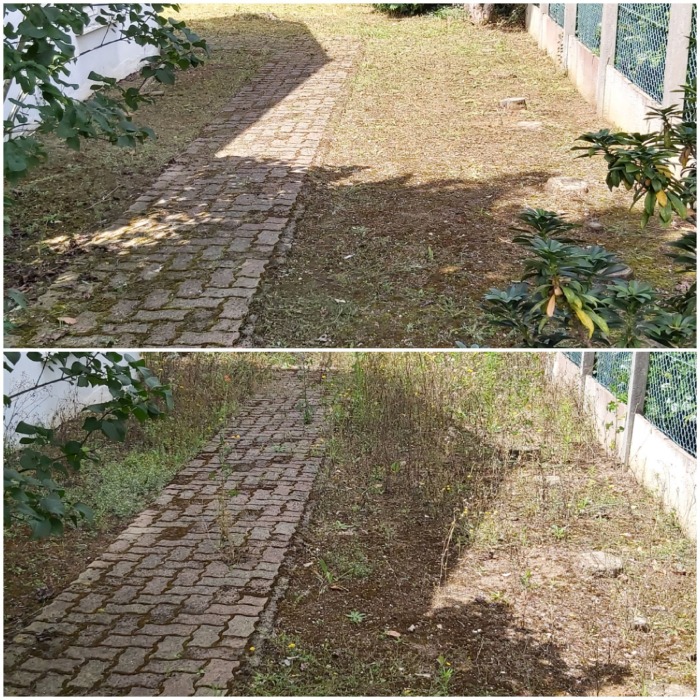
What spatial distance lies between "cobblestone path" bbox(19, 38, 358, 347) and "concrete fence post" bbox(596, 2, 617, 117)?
3193 mm

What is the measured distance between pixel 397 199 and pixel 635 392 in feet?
8.58

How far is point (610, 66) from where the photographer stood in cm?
942

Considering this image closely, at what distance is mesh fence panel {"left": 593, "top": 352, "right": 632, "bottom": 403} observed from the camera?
6.91 metres

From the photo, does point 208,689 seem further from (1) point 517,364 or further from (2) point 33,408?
(1) point 517,364

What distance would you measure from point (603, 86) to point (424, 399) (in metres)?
4.50

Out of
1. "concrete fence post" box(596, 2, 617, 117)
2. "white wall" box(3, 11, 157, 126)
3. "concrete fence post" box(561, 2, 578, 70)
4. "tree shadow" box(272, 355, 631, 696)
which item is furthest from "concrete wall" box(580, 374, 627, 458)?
"white wall" box(3, 11, 157, 126)

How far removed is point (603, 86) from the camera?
9.52 m

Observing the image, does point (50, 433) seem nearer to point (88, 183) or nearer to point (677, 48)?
point (88, 183)

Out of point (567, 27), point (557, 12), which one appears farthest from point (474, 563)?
point (557, 12)

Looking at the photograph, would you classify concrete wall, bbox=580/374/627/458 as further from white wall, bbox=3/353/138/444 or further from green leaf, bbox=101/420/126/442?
green leaf, bbox=101/420/126/442

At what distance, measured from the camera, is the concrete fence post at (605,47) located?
9359 mm

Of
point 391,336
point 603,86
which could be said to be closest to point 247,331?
point 391,336

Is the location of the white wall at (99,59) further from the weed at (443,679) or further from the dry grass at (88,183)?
the weed at (443,679)

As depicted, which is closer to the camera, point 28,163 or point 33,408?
point 28,163
